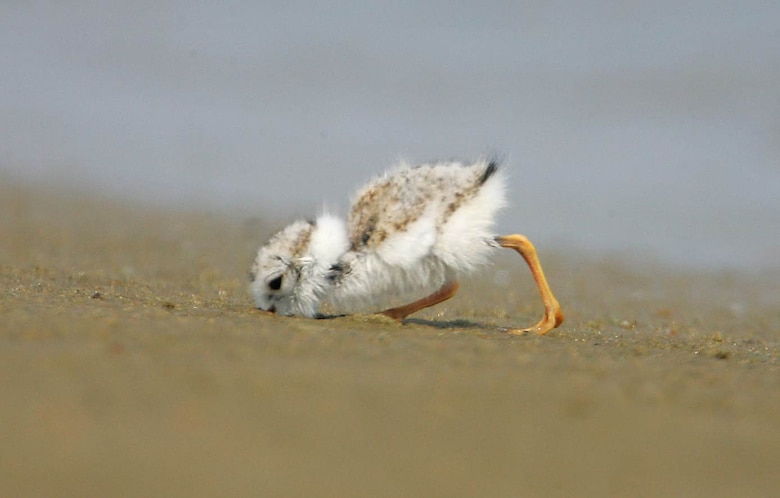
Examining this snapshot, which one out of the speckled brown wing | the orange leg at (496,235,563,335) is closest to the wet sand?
the orange leg at (496,235,563,335)

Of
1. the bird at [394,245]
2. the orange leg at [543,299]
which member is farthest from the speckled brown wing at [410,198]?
the orange leg at [543,299]

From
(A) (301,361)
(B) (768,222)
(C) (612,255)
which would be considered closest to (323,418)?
(A) (301,361)

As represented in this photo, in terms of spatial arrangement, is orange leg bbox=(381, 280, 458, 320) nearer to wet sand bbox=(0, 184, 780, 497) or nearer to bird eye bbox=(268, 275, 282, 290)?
wet sand bbox=(0, 184, 780, 497)

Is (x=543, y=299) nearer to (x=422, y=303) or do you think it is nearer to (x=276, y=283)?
(x=422, y=303)

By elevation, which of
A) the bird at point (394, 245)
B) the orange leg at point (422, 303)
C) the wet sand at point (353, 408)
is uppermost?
the bird at point (394, 245)

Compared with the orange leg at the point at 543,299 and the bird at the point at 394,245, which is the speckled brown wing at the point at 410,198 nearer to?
the bird at the point at 394,245

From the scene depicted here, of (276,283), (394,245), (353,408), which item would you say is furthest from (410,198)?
(353,408)

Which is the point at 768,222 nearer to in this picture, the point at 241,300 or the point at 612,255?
the point at 612,255

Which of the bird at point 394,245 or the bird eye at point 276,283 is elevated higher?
the bird at point 394,245

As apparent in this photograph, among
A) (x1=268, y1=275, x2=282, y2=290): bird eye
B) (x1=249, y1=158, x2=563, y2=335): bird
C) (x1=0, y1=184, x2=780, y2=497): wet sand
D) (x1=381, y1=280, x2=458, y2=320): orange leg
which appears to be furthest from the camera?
(x1=381, y1=280, x2=458, y2=320): orange leg
